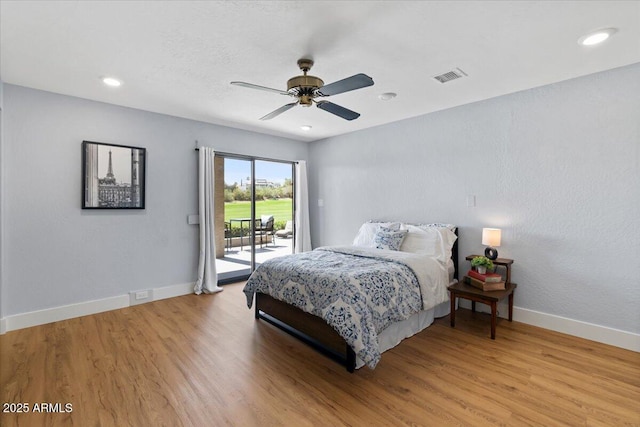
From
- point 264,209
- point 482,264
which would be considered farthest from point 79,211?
point 482,264

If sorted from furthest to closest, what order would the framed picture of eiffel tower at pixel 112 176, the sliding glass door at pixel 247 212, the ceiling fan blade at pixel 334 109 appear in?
the sliding glass door at pixel 247 212 → the framed picture of eiffel tower at pixel 112 176 → the ceiling fan blade at pixel 334 109

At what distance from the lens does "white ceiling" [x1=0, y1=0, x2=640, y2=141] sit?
1.96 metres

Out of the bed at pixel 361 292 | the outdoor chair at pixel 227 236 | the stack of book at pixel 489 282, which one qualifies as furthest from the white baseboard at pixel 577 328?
the outdoor chair at pixel 227 236

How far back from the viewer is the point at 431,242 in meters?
3.77

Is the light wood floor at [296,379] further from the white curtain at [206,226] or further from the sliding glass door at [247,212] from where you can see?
the sliding glass door at [247,212]

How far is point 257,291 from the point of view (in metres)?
3.41

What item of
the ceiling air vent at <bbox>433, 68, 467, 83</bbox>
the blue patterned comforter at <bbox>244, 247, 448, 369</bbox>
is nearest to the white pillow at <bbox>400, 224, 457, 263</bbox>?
the blue patterned comforter at <bbox>244, 247, 448, 369</bbox>

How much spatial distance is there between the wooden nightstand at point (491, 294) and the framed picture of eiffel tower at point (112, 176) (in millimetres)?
4186

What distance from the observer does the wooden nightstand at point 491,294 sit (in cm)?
297

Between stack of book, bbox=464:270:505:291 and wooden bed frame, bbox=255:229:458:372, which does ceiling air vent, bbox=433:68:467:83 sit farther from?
wooden bed frame, bbox=255:229:458:372

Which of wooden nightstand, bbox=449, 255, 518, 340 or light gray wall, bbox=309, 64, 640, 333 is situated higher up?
light gray wall, bbox=309, 64, 640, 333

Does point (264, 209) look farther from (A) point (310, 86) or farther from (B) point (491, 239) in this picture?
(B) point (491, 239)

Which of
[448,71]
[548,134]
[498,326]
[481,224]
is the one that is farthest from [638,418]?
[448,71]

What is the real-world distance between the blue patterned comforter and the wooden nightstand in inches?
6.5
